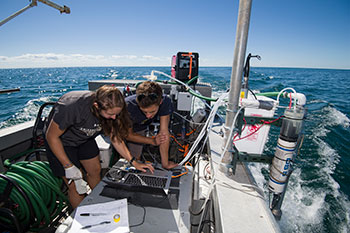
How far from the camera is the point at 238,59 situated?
1.15 m

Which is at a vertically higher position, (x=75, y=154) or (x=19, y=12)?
(x=19, y=12)

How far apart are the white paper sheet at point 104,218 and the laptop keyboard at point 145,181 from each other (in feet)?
0.72

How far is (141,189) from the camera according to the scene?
1.16 metres

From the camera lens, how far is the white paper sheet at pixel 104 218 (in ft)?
2.89

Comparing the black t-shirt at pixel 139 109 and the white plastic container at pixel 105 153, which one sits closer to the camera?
Answer: the black t-shirt at pixel 139 109

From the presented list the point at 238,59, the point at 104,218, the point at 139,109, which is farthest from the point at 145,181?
the point at 238,59

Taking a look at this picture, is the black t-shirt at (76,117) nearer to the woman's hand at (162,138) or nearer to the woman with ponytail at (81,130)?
the woman with ponytail at (81,130)

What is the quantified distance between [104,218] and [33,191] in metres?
0.81

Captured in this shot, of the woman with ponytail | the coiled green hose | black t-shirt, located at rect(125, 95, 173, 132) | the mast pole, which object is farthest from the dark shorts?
the mast pole

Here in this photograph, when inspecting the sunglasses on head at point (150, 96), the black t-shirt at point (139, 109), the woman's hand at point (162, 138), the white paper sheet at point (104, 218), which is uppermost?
Result: the sunglasses on head at point (150, 96)

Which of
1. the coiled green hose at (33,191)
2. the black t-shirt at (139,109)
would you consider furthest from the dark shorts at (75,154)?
the black t-shirt at (139,109)

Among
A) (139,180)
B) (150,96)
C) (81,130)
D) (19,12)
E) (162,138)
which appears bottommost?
(139,180)

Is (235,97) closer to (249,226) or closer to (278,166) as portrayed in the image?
(278,166)

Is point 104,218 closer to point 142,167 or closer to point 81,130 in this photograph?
point 142,167
